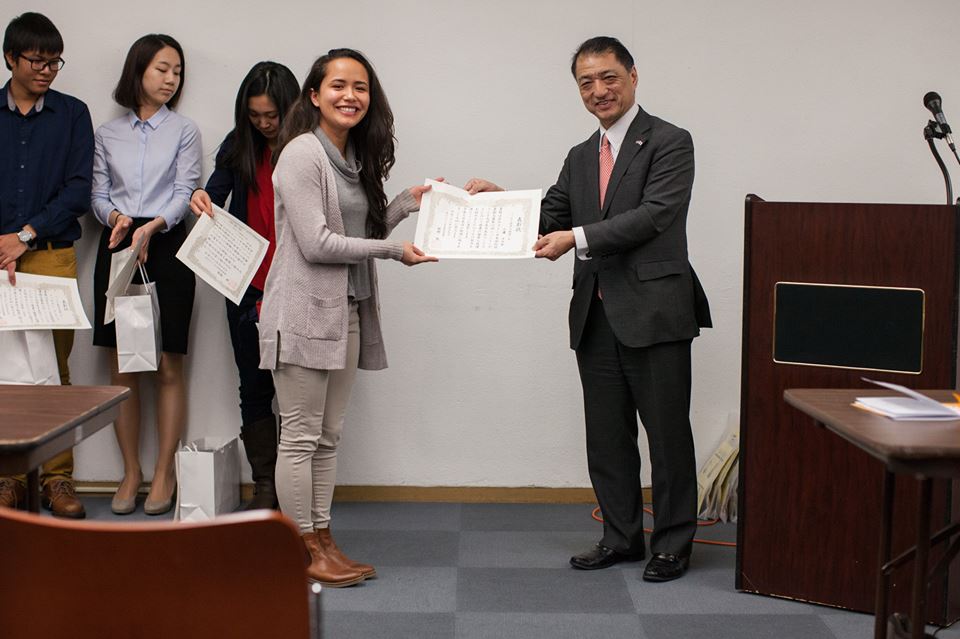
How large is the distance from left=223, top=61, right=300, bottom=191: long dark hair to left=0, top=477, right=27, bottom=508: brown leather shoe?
1478 mm

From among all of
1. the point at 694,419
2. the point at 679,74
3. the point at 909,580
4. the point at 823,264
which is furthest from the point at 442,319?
the point at 909,580

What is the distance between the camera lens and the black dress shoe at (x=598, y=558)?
3.29 m

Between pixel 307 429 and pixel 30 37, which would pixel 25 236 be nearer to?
pixel 30 37

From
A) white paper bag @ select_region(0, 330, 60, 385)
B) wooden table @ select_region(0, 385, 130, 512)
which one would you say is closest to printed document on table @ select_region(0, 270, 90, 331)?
white paper bag @ select_region(0, 330, 60, 385)

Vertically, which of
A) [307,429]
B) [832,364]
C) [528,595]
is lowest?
[528,595]

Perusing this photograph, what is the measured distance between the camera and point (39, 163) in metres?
3.76

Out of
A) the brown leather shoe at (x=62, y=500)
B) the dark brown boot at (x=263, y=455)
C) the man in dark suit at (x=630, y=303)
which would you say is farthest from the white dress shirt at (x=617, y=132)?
the brown leather shoe at (x=62, y=500)

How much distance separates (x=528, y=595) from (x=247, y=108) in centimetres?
206

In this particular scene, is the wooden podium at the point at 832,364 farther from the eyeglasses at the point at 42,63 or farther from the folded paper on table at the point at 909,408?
the eyeglasses at the point at 42,63

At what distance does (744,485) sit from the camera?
120 inches

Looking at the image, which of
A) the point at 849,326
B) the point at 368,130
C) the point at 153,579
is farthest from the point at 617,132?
the point at 153,579

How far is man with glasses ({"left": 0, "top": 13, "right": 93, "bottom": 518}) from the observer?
364 centimetres

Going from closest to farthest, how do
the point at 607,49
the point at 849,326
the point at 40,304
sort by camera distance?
the point at 849,326
the point at 607,49
the point at 40,304

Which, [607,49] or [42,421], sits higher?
[607,49]
